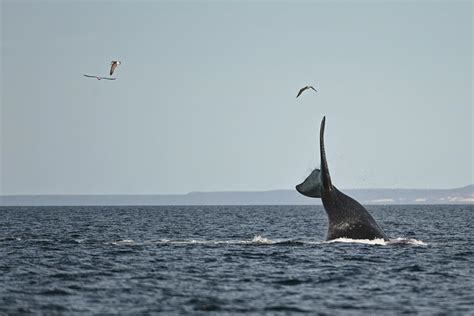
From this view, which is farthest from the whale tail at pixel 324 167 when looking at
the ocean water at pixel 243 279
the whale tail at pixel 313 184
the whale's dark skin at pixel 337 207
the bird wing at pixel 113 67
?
the bird wing at pixel 113 67

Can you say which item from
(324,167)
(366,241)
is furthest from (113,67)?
(366,241)

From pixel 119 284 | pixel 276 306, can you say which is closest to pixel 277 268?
pixel 119 284

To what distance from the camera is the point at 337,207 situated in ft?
113

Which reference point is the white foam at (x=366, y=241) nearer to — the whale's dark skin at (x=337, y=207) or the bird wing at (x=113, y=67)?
the whale's dark skin at (x=337, y=207)

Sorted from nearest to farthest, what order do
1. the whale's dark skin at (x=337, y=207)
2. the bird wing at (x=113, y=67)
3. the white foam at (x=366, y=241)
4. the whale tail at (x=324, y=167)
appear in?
1. the bird wing at (x=113, y=67)
2. the whale tail at (x=324, y=167)
3. the whale's dark skin at (x=337, y=207)
4. the white foam at (x=366, y=241)

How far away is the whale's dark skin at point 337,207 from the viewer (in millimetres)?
33906

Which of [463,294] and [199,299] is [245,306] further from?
[463,294]

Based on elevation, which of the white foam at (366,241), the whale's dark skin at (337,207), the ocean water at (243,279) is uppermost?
the whale's dark skin at (337,207)

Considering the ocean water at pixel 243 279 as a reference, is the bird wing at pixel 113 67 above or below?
above

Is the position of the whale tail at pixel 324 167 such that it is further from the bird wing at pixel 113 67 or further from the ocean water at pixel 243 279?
the bird wing at pixel 113 67

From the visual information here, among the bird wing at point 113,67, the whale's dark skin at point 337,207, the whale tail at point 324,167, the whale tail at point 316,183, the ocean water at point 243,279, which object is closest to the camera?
the ocean water at point 243,279

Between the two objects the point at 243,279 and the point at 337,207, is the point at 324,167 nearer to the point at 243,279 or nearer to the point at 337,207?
the point at 337,207

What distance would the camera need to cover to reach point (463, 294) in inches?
894

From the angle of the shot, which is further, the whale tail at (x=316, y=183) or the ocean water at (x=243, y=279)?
the whale tail at (x=316, y=183)
